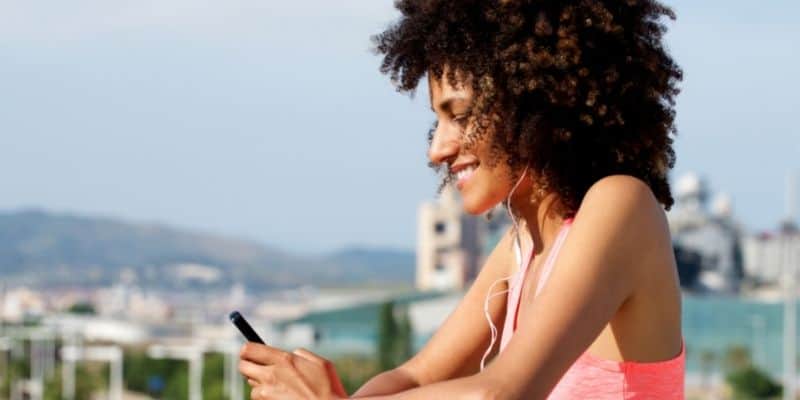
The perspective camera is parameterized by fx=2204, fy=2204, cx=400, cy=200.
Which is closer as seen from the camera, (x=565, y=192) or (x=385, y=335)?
(x=565, y=192)

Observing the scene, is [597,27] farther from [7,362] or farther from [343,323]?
[343,323]

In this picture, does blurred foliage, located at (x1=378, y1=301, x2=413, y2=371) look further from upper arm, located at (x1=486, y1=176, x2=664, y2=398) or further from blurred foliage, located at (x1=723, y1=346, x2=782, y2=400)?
upper arm, located at (x1=486, y1=176, x2=664, y2=398)

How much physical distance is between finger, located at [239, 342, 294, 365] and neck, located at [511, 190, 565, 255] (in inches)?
15.2

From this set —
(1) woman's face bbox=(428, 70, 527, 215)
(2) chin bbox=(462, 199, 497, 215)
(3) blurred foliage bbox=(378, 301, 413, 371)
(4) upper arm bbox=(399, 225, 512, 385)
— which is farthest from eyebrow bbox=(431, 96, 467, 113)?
(3) blurred foliage bbox=(378, 301, 413, 371)

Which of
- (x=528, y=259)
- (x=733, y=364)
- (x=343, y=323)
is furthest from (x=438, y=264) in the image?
(x=528, y=259)

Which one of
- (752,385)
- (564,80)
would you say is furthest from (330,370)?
(752,385)

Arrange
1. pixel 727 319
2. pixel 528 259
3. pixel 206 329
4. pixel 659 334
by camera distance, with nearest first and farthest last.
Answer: pixel 659 334, pixel 528 259, pixel 727 319, pixel 206 329

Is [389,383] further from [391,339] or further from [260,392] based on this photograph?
[391,339]

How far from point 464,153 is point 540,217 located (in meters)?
0.16

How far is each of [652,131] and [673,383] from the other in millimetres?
325

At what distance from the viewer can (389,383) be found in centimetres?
307

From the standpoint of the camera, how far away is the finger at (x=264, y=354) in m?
2.72

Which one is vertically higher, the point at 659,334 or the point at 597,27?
the point at 597,27

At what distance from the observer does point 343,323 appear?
108 m
